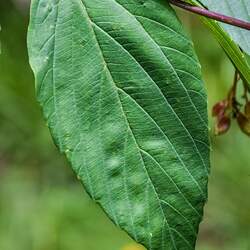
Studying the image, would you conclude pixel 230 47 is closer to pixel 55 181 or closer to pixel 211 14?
pixel 211 14

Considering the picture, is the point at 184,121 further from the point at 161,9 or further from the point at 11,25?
the point at 11,25

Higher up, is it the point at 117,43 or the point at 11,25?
the point at 117,43

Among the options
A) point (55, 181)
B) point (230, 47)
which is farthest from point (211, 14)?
point (55, 181)

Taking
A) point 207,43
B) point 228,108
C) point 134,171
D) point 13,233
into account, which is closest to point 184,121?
point 134,171

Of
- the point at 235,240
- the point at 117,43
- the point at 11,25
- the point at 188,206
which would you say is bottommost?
the point at 235,240

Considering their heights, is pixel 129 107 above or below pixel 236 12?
below

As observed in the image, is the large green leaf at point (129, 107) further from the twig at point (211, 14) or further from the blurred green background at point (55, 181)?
the blurred green background at point (55, 181)

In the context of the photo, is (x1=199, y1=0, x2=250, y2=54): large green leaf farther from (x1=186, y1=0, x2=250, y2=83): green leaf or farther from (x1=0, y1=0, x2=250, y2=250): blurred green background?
(x1=0, y1=0, x2=250, y2=250): blurred green background
